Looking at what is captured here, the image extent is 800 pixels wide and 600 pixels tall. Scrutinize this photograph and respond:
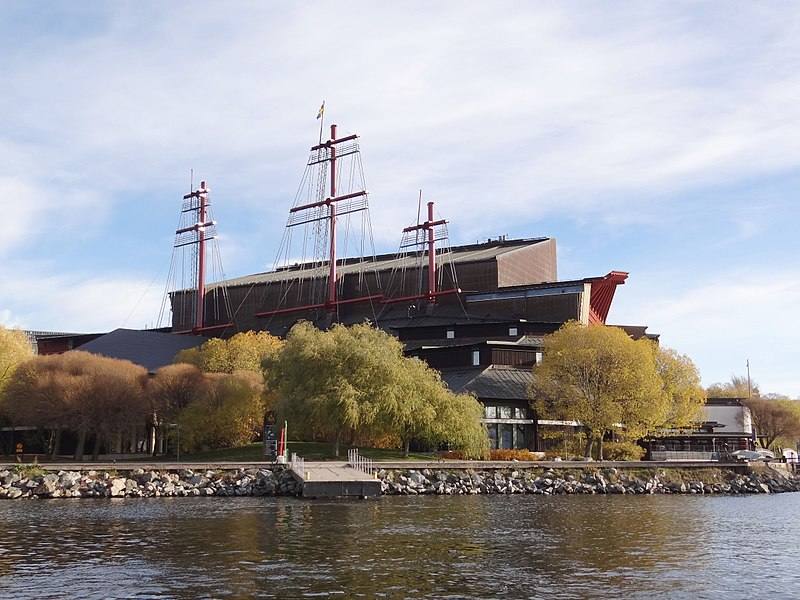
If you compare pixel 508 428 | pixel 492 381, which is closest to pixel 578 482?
pixel 508 428

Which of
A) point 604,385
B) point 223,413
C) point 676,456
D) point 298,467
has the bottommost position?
point 298,467

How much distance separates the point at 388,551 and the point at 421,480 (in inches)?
1085

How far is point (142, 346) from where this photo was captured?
4171 inches

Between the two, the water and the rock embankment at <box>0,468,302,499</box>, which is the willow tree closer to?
the water

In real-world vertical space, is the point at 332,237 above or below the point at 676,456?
above

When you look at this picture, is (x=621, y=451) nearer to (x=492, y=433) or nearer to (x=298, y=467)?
(x=492, y=433)

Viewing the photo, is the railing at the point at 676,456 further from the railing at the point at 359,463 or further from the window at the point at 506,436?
the railing at the point at 359,463

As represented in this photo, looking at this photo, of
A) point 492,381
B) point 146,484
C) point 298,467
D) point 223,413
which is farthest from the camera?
point 492,381

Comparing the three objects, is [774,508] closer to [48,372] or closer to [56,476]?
[56,476]

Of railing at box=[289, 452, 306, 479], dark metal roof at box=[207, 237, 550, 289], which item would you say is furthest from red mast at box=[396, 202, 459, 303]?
railing at box=[289, 452, 306, 479]

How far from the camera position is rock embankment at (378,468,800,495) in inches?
2281

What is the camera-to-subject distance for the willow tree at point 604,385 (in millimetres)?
72250

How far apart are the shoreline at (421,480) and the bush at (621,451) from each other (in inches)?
304

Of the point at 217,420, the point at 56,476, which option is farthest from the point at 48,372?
the point at 56,476
